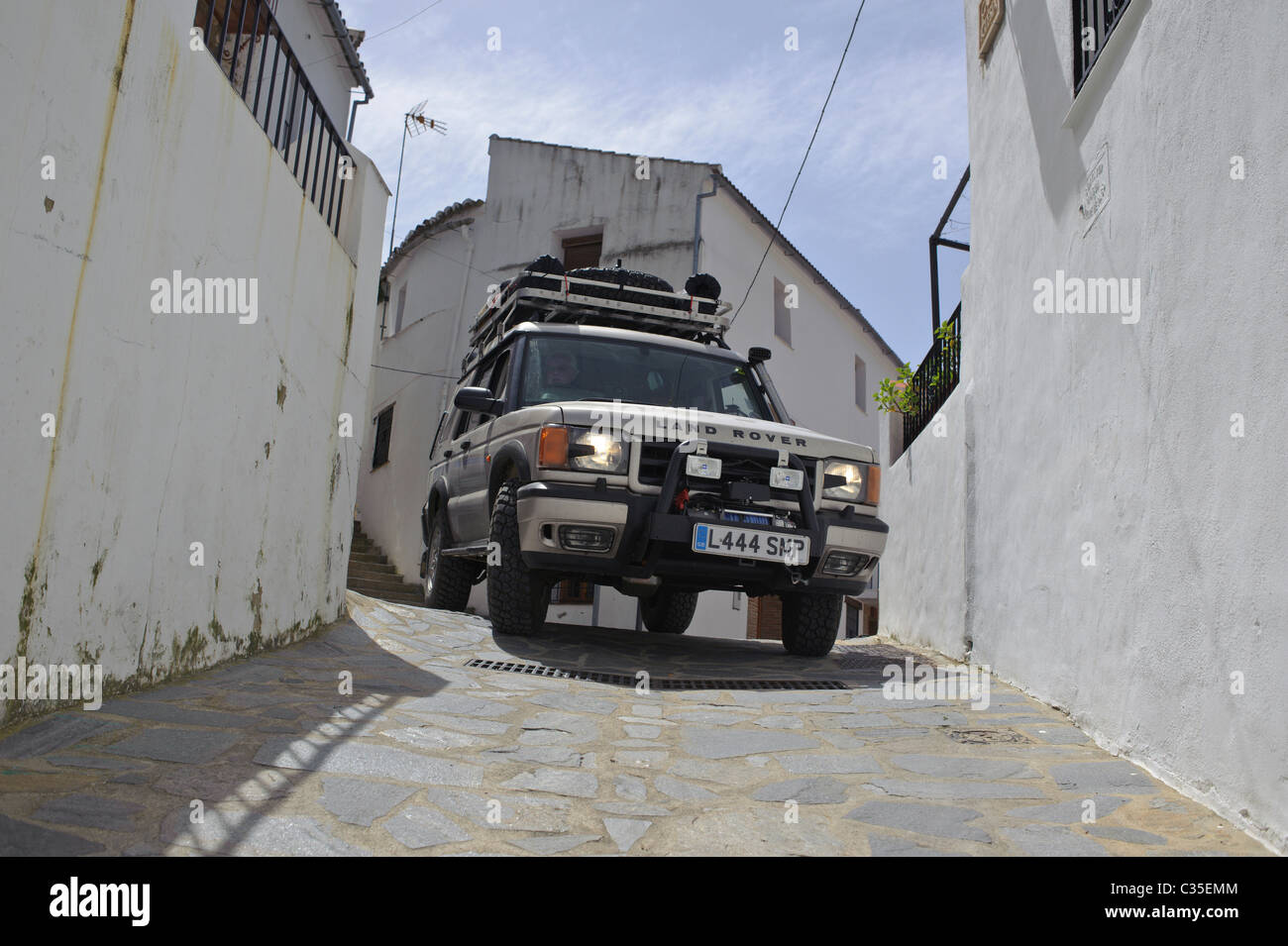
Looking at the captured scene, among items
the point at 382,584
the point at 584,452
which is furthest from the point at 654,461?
the point at 382,584

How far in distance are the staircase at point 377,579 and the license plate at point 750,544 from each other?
379 inches

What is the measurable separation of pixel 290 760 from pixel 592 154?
15.5 m

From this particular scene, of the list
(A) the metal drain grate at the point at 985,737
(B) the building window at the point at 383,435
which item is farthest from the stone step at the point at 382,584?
(A) the metal drain grate at the point at 985,737

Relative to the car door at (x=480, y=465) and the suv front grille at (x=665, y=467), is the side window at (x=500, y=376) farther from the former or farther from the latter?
the suv front grille at (x=665, y=467)

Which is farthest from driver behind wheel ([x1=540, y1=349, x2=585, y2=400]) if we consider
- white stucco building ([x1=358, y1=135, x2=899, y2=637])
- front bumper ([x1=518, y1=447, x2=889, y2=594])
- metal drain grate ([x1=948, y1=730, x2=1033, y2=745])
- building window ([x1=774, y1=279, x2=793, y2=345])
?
building window ([x1=774, y1=279, x2=793, y2=345])

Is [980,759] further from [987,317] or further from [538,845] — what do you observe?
[987,317]

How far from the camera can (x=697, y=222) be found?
1647 cm

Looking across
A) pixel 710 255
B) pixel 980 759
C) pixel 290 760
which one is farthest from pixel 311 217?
pixel 710 255

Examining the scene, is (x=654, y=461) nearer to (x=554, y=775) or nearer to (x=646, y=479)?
(x=646, y=479)

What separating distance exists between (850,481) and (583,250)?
12346mm

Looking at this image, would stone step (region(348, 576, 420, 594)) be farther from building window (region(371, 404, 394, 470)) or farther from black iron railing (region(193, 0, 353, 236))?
black iron railing (region(193, 0, 353, 236))

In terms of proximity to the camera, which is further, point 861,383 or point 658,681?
point 861,383
